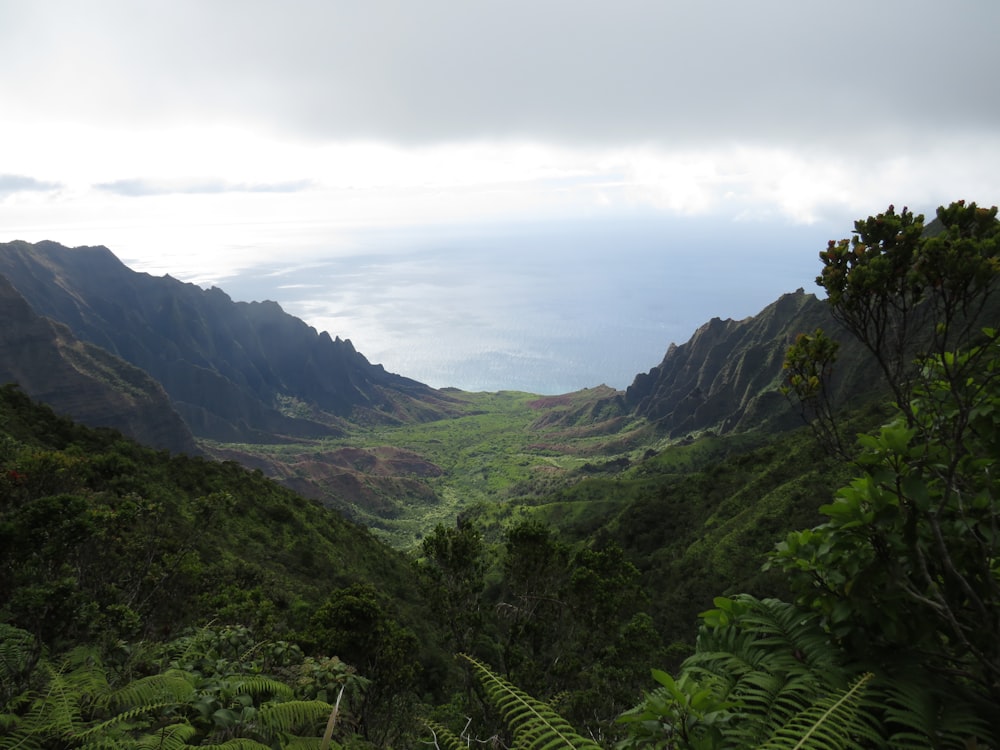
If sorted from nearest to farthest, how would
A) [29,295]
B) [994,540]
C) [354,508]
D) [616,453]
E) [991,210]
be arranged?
[994,540], [991,210], [354,508], [616,453], [29,295]

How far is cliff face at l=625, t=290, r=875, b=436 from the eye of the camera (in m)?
81.9

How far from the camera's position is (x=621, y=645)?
43.7ft

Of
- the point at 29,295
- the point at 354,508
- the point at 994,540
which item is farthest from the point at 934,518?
the point at 29,295

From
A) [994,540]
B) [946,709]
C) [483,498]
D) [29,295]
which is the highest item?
[29,295]

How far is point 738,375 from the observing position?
106 metres

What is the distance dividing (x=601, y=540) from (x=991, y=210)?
155 ft

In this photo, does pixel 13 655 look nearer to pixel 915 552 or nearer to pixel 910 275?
pixel 915 552

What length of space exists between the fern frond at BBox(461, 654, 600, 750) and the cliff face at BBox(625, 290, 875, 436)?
73142 mm

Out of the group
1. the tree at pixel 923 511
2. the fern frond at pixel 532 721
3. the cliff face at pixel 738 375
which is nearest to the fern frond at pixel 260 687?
the fern frond at pixel 532 721

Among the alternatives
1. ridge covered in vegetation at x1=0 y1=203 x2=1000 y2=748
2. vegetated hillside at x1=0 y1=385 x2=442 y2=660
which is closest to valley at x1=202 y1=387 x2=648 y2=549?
vegetated hillside at x1=0 y1=385 x2=442 y2=660

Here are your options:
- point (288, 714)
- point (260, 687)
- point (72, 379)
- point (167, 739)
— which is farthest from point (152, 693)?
point (72, 379)

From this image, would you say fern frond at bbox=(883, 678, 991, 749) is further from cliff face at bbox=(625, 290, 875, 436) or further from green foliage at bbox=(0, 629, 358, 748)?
cliff face at bbox=(625, 290, 875, 436)

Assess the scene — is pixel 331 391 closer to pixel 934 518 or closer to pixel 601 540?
pixel 601 540

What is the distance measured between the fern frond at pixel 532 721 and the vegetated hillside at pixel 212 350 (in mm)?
148442
